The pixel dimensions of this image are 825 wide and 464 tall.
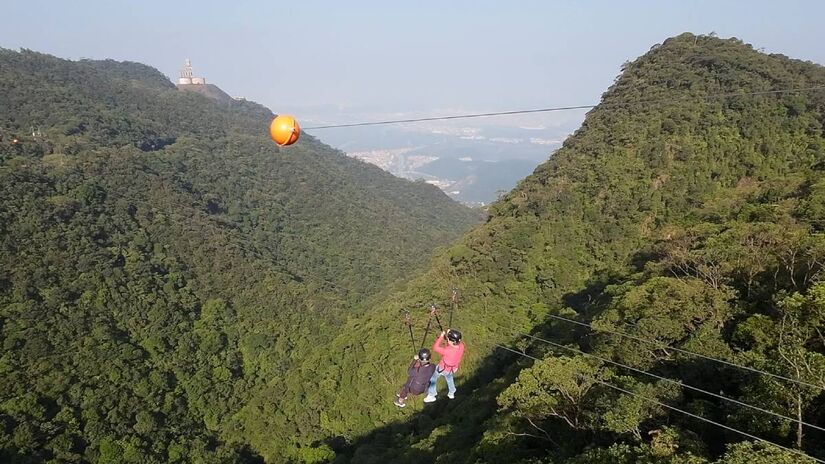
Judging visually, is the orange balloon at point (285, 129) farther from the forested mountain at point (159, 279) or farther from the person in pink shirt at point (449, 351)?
the forested mountain at point (159, 279)

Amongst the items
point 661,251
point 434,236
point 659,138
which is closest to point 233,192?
point 434,236

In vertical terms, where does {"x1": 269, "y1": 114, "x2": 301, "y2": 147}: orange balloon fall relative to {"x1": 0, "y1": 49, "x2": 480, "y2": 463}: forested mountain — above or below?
above

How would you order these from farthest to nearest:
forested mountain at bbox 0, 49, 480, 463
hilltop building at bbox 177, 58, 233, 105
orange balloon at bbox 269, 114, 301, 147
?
hilltop building at bbox 177, 58, 233, 105 < forested mountain at bbox 0, 49, 480, 463 < orange balloon at bbox 269, 114, 301, 147

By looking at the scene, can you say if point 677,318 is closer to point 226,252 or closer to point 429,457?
point 429,457

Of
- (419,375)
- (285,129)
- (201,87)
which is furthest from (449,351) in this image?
(201,87)

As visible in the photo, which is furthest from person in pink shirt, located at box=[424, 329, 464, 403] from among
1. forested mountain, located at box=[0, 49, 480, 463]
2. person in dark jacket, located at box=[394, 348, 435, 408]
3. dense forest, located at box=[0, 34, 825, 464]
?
forested mountain, located at box=[0, 49, 480, 463]

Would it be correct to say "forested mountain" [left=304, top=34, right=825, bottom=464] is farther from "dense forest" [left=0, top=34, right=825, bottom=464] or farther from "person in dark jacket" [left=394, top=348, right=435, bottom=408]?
"person in dark jacket" [left=394, top=348, right=435, bottom=408]

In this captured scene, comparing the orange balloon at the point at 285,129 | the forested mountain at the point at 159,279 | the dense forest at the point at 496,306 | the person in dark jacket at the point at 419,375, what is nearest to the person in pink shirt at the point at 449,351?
the person in dark jacket at the point at 419,375
